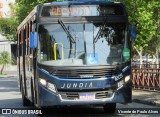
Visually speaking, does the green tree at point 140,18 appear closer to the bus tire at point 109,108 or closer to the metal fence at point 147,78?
the metal fence at point 147,78

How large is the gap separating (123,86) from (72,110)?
3.71 metres

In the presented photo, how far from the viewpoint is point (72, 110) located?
16516 mm

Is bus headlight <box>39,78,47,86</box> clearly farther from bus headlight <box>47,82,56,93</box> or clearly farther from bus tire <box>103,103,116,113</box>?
bus tire <box>103,103,116,113</box>

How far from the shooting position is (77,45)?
1320 cm

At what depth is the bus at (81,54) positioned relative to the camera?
12.9 metres

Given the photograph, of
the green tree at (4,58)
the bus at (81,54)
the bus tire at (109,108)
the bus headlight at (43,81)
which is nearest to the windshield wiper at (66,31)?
the bus at (81,54)

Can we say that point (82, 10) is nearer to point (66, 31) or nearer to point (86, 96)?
point (66, 31)

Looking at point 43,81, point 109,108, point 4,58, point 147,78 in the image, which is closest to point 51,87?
point 43,81

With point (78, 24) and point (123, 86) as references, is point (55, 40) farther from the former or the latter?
point (123, 86)

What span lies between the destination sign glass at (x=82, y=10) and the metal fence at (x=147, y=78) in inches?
351

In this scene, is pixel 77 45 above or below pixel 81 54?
above

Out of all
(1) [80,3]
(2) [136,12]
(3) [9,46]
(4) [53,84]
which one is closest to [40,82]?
(4) [53,84]

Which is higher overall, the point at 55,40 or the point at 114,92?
the point at 55,40

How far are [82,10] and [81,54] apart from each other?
130 centimetres
